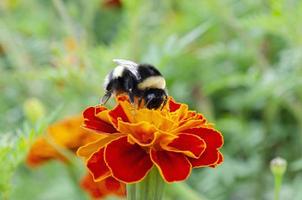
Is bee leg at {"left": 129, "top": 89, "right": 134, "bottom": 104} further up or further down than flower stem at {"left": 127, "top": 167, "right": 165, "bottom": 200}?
further up

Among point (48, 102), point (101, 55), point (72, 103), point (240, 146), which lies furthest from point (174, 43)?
point (48, 102)

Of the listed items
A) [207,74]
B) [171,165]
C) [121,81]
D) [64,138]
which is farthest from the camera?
[207,74]

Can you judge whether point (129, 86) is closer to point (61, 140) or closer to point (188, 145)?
point (188, 145)

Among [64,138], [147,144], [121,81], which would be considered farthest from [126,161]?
[64,138]

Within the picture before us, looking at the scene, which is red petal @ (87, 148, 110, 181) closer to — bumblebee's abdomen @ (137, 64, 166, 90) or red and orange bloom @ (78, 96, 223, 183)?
red and orange bloom @ (78, 96, 223, 183)

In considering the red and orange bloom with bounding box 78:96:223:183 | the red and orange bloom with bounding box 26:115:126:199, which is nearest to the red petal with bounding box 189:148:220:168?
the red and orange bloom with bounding box 78:96:223:183

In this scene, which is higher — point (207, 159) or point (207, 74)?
point (207, 74)

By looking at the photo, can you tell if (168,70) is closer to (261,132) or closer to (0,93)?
(261,132)
